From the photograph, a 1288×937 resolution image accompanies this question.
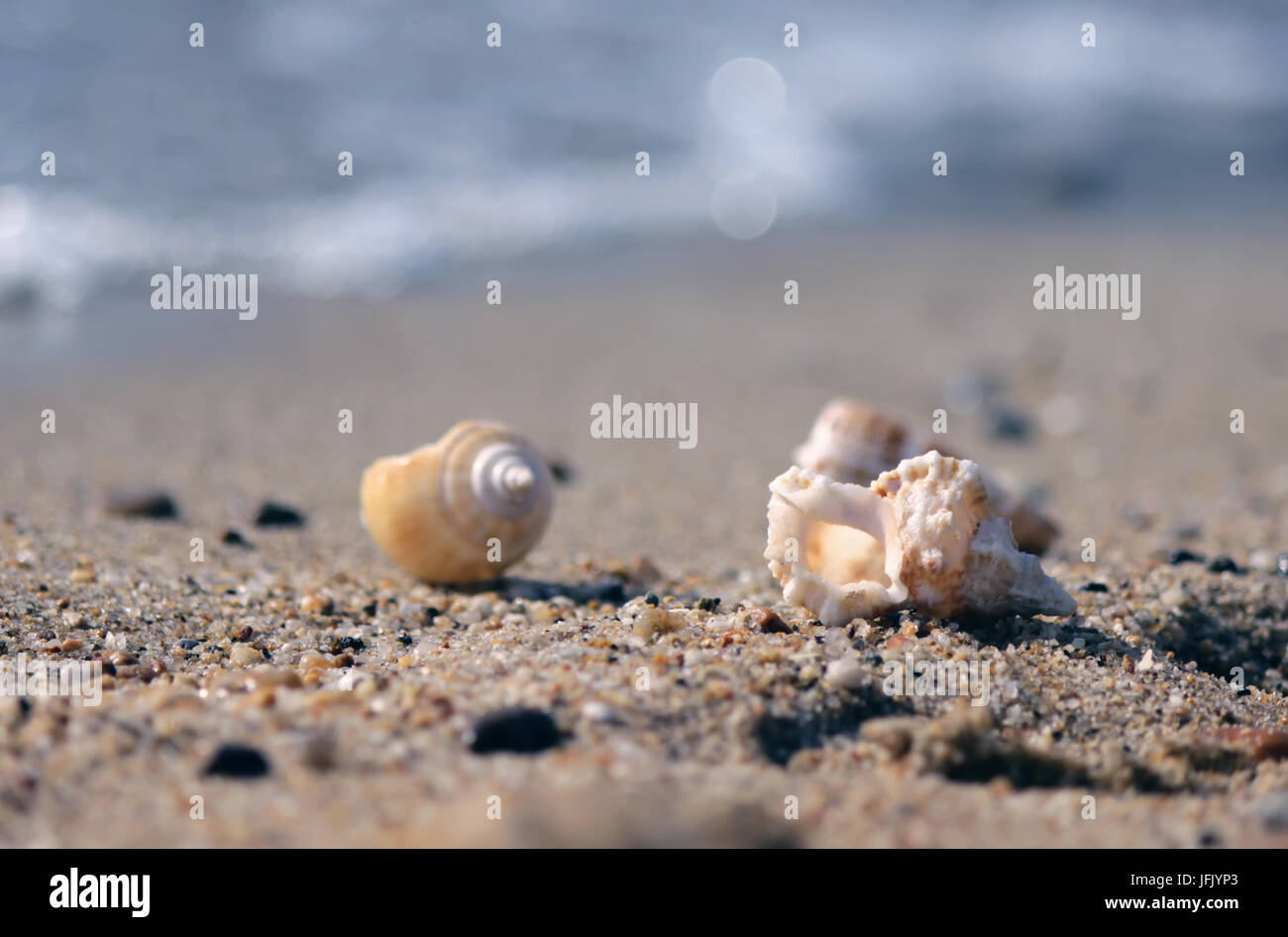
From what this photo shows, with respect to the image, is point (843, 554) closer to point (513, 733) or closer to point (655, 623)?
point (655, 623)

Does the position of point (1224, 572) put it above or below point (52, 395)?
below

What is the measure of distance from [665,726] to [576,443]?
14.3ft

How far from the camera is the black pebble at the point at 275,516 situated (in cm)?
496

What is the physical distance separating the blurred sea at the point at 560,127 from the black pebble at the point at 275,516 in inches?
165

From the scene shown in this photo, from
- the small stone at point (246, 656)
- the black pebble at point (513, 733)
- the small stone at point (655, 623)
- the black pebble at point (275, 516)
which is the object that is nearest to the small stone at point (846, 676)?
the small stone at point (655, 623)

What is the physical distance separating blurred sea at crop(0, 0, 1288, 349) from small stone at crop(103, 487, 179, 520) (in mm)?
3789

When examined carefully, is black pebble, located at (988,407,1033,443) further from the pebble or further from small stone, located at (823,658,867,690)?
small stone, located at (823,658,867,690)

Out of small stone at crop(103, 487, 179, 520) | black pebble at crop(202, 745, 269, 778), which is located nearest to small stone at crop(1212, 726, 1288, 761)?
black pebble at crop(202, 745, 269, 778)

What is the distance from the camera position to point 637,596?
3.86 metres

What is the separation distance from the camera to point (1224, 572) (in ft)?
13.3

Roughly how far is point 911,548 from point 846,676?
0.40 metres
